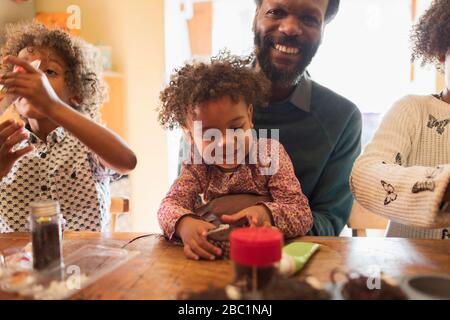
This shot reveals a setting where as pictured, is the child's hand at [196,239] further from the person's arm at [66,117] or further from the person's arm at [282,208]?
the person's arm at [66,117]

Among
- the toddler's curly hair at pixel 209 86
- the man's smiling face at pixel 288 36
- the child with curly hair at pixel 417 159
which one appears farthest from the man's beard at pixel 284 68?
the child with curly hair at pixel 417 159

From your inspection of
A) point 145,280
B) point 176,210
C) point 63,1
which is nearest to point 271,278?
point 145,280

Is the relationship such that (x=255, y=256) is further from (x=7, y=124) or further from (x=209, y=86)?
(x=7, y=124)

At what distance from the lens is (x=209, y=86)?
980 millimetres

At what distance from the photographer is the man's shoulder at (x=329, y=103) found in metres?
1.28

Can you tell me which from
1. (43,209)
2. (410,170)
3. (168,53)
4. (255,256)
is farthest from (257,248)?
(168,53)

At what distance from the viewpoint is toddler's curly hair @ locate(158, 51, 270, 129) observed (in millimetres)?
975

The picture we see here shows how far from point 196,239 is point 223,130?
0.26 meters

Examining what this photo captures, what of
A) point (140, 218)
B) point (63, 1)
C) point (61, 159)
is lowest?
point (140, 218)

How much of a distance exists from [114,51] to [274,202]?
2091 mm
